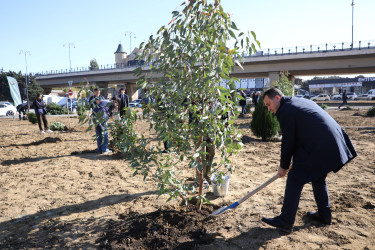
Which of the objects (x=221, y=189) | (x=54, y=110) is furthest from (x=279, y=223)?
(x=54, y=110)

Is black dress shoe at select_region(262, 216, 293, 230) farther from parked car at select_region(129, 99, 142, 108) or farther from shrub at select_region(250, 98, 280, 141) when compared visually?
shrub at select_region(250, 98, 280, 141)

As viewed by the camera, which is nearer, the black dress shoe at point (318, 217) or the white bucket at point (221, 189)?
the black dress shoe at point (318, 217)

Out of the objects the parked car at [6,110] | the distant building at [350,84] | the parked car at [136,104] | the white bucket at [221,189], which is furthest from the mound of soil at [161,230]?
the distant building at [350,84]

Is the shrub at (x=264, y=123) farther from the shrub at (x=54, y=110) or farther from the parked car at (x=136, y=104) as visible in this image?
the shrub at (x=54, y=110)

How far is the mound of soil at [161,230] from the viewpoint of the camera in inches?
113

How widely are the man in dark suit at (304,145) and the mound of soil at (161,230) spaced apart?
749 mm

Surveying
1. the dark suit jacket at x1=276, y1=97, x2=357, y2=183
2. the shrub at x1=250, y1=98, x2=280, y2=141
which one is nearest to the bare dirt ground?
the dark suit jacket at x1=276, y1=97, x2=357, y2=183

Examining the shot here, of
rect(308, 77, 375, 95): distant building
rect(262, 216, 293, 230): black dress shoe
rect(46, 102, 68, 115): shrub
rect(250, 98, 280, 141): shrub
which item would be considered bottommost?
rect(262, 216, 293, 230): black dress shoe

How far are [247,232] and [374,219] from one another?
1.51 m

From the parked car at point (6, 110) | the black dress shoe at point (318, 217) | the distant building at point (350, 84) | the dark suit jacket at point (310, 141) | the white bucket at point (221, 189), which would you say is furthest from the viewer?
the distant building at point (350, 84)

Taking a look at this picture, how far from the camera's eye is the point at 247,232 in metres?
3.12

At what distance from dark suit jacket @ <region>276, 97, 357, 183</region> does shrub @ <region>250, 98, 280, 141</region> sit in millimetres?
5448

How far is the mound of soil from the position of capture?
288 cm

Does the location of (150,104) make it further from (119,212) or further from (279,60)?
(279,60)
